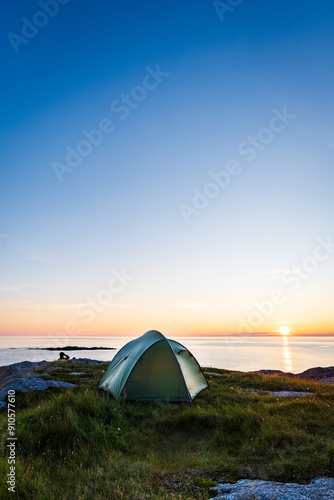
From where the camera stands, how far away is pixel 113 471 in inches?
201

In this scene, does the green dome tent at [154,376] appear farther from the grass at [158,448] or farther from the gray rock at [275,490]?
the gray rock at [275,490]

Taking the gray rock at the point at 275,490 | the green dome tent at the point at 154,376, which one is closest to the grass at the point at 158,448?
the gray rock at the point at 275,490

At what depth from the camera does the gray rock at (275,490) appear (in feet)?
14.1

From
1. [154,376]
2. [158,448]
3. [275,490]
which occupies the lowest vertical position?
[158,448]

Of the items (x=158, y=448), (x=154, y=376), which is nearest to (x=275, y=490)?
(x=158, y=448)

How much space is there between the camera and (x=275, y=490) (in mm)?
4496

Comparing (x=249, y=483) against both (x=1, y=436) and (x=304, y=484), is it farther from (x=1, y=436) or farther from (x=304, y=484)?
(x=1, y=436)

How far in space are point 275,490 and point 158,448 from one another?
3604 millimetres

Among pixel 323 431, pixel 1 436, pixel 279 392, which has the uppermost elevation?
pixel 1 436

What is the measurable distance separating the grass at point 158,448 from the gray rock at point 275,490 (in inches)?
11.1

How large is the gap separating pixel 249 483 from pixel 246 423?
292 centimetres

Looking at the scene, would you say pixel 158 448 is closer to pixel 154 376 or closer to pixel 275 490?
pixel 275 490

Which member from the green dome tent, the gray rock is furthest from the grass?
the green dome tent

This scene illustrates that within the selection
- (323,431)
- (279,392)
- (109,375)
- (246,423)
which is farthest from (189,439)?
(279,392)
